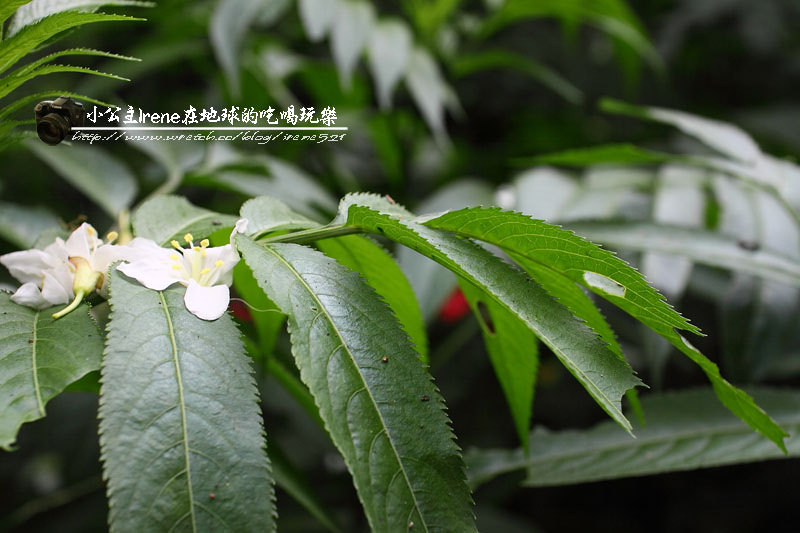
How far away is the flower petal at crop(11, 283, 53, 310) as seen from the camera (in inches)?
16.5

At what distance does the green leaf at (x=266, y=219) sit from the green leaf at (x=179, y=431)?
100mm

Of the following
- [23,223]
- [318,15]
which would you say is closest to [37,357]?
[23,223]

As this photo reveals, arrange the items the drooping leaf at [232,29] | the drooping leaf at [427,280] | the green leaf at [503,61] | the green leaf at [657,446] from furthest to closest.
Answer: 1. the green leaf at [503,61]
2. the drooping leaf at [232,29]
3. the drooping leaf at [427,280]
4. the green leaf at [657,446]

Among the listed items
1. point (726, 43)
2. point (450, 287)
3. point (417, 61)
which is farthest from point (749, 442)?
point (726, 43)

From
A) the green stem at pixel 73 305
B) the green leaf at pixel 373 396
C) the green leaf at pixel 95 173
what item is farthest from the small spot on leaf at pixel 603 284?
the green leaf at pixel 95 173

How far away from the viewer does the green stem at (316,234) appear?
0.45m

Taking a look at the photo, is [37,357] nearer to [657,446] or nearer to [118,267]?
[118,267]

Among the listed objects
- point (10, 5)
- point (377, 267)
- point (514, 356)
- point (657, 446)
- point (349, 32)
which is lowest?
point (657, 446)

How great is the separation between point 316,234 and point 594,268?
197mm

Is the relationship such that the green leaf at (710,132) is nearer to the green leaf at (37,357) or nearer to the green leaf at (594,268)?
the green leaf at (594,268)

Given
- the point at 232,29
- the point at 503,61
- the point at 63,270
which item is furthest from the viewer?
the point at 503,61

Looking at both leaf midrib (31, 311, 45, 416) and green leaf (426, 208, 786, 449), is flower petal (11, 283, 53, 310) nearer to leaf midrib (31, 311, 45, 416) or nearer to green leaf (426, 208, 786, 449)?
leaf midrib (31, 311, 45, 416)

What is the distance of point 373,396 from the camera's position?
0.37m

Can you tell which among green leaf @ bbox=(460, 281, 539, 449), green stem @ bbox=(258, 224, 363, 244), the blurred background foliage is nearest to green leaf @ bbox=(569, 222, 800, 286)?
the blurred background foliage
